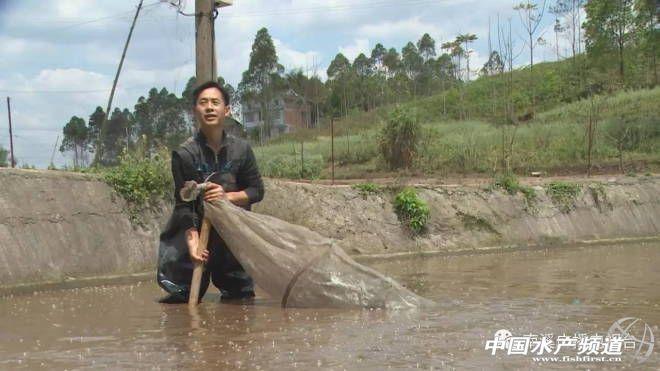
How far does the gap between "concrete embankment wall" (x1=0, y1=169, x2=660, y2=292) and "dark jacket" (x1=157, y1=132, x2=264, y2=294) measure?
5.46 feet

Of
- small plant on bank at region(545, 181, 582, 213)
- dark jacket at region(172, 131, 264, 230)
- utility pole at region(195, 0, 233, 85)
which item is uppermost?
utility pole at region(195, 0, 233, 85)

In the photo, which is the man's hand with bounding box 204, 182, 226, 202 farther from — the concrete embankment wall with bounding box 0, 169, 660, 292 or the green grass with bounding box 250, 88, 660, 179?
the green grass with bounding box 250, 88, 660, 179

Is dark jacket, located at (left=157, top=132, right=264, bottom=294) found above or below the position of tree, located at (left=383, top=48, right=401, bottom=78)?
below

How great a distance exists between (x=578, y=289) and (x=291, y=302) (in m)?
2.29

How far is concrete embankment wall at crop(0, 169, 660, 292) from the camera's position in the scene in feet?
20.9

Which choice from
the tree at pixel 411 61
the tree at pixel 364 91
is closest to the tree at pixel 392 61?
the tree at pixel 411 61

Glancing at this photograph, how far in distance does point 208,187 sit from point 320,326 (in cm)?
140

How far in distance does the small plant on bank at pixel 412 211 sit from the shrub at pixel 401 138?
8.08 m

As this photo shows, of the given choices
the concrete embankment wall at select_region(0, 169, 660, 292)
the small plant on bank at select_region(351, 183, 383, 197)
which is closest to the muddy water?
the concrete embankment wall at select_region(0, 169, 660, 292)

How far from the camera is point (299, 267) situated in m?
4.81

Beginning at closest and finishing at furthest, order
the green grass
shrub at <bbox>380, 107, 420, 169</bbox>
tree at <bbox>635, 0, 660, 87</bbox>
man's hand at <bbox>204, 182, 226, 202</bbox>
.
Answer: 1. man's hand at <bbox>204, 182, 226, 202</bbox>
2. the green grass
3. shrub at <bbox>380, 107, 420, 169</bbox>
4. tree at <bbox>635, 0, 660, 87</bbox>

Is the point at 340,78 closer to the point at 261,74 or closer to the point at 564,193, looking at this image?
the point at 261,74

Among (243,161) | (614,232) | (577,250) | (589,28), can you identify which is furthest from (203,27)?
(589,28)

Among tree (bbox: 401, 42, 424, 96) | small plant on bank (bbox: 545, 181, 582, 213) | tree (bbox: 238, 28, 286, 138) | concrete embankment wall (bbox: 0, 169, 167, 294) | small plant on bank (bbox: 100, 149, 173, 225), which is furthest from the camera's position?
tree (bbox: 401, 42, 424, 96)
